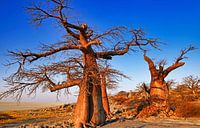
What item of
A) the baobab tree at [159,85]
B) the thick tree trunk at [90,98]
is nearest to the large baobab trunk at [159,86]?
the baobab tree at [159,85]

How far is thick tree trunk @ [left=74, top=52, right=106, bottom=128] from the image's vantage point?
349 inches

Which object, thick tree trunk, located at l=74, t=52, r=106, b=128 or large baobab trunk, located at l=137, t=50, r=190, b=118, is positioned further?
large baobab trunk, located at l=137, t=50, r=190, b=118

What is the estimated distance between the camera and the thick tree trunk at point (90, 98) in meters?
8.87

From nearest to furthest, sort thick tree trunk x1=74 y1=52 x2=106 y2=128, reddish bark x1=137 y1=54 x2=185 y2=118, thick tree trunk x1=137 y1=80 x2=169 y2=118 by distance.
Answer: thick tree trunk x1=74 y1=52 x2=106 y2=128
thick tree trunk x1=137 y1=80 x2=169 y2=118
reddish bark x1=137 y1=54 x2=185 y2=118

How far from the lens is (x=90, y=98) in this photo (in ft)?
30.9

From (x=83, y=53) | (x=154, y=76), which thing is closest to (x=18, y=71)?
(x=83, y=53)

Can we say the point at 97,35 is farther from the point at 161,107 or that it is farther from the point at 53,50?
the point at 161,107

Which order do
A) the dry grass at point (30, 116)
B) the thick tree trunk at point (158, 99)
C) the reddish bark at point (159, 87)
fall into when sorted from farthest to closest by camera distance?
the dry grass at point (30, 116) → the reddish bark at point (159, 87) → the thick tree trunk at point (158, 99)

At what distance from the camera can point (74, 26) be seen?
920 cm

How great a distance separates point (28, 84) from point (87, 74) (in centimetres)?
225

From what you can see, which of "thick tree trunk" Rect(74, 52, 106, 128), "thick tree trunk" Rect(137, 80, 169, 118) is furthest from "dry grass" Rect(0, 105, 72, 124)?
"thick tree trunk" Rect(74, 52, 106, 128)

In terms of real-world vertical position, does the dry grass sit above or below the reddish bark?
below

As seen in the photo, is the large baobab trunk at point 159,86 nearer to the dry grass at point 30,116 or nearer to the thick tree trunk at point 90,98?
the thick tree trunk at point 90,98

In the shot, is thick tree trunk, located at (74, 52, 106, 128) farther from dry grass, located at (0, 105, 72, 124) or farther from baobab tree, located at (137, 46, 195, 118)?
dry grass, located at (0, 105, 72, 124)
